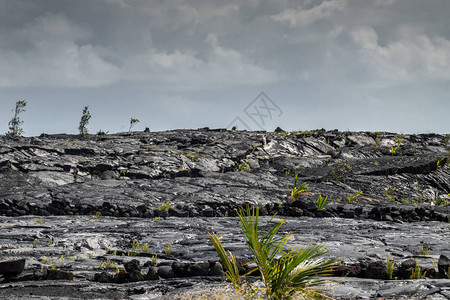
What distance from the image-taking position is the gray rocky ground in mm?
3996

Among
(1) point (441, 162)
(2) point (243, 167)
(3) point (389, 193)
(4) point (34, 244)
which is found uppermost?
(1) point (441, 162)

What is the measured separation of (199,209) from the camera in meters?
10.6

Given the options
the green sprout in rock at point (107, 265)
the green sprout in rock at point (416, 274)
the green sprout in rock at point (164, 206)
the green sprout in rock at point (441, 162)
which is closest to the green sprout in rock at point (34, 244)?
the green sprout in rock at point (107, 265)

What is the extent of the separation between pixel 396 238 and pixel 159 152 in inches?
500

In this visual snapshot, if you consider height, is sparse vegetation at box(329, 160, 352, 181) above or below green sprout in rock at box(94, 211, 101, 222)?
above

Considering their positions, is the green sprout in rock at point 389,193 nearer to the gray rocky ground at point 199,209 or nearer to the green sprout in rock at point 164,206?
the gray rocky ground at point 199,209

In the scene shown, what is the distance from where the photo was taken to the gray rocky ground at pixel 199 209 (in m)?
4.00

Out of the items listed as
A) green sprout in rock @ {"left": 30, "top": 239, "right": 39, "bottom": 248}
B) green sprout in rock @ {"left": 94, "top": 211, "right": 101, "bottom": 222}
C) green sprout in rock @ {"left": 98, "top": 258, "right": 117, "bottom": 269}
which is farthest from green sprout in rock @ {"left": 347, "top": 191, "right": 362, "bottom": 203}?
green sprout in rock @ {"left": 30, "top": 239, "right": 39, "bottom": 248}

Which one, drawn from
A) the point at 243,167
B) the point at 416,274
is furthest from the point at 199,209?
the point at 416,274

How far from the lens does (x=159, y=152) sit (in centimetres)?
1777

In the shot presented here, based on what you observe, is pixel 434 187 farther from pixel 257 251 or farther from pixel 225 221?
pixel 257 251

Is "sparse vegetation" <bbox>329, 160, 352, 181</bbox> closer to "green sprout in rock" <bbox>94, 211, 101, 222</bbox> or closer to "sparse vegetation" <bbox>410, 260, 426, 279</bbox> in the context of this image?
"green sprout in rock" <bbox>94, 211, 101, 222</bbox>

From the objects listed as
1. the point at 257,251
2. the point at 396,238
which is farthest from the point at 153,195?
the point at 257,251

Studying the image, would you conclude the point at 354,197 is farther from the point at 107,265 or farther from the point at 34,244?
the point at 34,244
